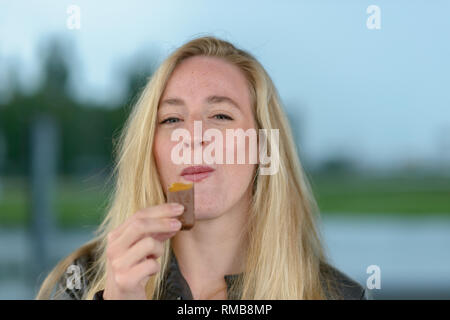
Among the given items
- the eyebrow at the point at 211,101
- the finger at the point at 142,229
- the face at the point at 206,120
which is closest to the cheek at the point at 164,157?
the face at the point at 206,120

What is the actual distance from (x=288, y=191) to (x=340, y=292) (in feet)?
1.11

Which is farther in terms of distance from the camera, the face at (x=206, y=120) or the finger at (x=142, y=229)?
the face at (x=206, y=120)

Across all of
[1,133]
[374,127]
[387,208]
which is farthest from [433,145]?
[1,133]

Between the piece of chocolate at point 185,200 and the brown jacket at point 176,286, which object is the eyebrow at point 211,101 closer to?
the piece of chocolate at point 185,200

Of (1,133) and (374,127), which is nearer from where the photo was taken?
(1,133)

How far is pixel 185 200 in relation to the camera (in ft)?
A: 4.14

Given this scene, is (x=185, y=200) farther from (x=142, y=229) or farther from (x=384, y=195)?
(x=384, y=195)

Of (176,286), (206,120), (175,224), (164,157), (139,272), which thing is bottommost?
(176,286)

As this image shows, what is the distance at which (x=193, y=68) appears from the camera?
63.2 inches

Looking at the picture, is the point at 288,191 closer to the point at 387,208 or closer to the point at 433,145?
the point at 433,145

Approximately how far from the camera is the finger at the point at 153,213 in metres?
1.19

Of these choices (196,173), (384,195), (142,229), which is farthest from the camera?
(384,195)

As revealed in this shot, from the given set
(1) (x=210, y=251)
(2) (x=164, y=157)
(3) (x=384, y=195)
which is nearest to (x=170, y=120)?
(2) (x=164, y=157)

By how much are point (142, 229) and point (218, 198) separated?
347 millimetres
